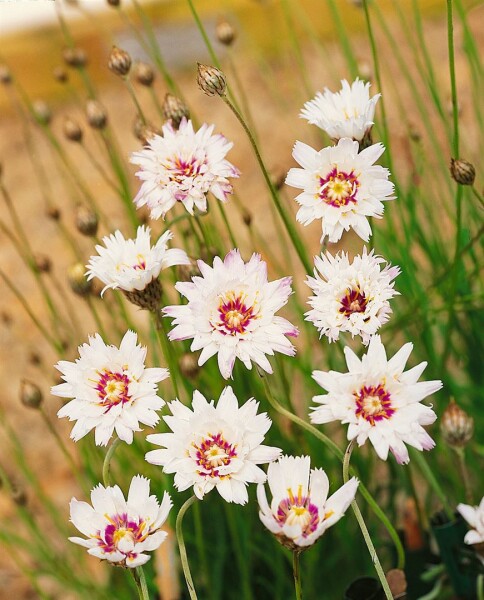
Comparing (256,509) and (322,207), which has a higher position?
(322,207)

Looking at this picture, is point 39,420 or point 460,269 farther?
point 39,420

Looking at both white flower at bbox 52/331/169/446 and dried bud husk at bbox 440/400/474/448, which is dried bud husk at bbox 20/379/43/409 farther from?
dried bud husk at bbox 440/400/474/448

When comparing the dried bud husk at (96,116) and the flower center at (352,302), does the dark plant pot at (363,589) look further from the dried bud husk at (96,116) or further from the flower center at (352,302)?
the dried bud husk at (96,116)

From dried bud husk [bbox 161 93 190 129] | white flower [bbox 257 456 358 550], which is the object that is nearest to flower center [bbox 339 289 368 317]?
white flower [bbox 257 456 358 550]

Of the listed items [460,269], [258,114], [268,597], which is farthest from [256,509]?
[258,114]

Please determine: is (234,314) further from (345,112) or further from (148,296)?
(345,112)

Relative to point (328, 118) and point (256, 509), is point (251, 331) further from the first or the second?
point (256, 509)

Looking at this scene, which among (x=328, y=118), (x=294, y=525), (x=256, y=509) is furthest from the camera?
(x=256, y=509)
